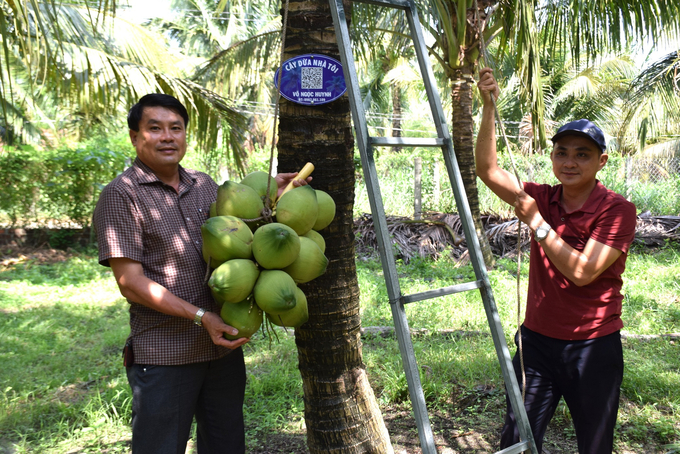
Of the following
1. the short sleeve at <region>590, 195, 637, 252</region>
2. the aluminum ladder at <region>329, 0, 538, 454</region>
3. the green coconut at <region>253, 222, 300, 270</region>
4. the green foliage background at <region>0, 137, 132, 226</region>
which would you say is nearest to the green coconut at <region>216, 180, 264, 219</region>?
the green coconut at <region>253, 222, 300, 270</region>

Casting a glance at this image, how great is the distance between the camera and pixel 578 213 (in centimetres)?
204

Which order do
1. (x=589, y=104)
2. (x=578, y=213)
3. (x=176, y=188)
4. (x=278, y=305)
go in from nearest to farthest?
(x=278, y=305), (x=176, y=188), (x=578, y=213), (x=589, y=104)

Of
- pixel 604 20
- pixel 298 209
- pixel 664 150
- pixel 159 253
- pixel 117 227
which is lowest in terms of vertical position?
pixel 159 253

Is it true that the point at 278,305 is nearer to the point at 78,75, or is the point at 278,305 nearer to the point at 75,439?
the point at 75,439

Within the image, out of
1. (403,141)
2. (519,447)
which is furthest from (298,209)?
(519,447)

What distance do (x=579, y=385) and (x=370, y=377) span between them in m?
1.79

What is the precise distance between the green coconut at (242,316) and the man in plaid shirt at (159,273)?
0.68 feet

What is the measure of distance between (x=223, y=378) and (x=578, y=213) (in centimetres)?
160

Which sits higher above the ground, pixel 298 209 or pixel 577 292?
pixel 298 209

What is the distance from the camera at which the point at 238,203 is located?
5.18 feet

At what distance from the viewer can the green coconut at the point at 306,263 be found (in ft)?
4.98

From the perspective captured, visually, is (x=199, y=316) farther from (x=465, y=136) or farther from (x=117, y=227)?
(x=465, y=136)

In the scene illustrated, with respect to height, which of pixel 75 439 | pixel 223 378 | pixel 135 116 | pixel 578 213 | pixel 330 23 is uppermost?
pixel 330 23

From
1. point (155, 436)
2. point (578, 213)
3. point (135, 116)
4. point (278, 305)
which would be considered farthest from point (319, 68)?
point (155, 436)
